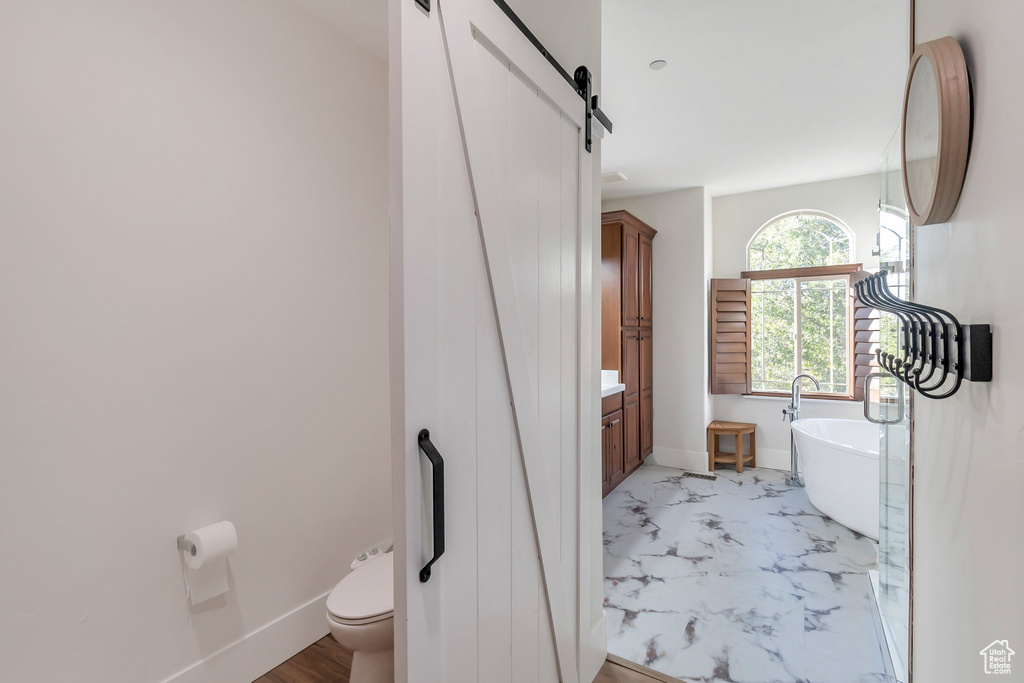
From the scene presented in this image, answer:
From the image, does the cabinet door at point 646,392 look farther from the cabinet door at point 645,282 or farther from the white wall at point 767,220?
the white wall at point 767,220

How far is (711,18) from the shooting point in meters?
2.04

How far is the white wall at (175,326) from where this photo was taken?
1.26m

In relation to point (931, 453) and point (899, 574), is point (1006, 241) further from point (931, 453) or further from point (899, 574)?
point (899, 574)

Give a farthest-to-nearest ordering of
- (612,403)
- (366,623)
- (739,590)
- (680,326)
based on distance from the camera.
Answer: (680,326) < (612,403) < (739,590) < (366,623)

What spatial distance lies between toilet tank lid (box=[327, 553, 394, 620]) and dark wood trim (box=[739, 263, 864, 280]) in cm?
423

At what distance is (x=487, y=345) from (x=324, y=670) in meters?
1.61

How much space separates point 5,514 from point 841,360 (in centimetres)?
535

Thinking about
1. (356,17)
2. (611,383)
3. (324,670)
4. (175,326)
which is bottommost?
(324,670)

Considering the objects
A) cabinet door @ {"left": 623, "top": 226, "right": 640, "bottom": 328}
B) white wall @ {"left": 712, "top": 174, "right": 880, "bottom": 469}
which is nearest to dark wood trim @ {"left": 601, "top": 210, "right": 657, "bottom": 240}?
cabinet door @ {"left": 623, "top": 226, "right": 640, "bottom": 328}

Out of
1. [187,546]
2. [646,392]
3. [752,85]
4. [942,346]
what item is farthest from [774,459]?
[187,546]

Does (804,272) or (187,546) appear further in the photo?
(804,272)

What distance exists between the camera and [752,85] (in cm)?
259

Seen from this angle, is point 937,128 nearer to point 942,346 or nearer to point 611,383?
point 942,346

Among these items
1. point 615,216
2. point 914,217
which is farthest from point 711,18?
point 615,216
